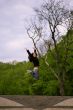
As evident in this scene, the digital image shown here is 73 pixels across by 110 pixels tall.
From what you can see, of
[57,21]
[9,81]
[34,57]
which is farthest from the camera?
[9,81]

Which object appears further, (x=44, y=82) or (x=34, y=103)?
(x=44, y=82)

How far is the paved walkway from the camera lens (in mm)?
11359

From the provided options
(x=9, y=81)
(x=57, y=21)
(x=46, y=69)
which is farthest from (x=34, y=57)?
(x=9, y=81)

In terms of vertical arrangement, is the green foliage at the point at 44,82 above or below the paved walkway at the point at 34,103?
above

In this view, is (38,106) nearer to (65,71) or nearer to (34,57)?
(34,57)

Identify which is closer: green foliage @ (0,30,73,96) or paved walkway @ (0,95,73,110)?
paved walkway @ (0,95,73,110)

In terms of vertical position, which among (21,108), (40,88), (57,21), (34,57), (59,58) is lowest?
(21,108)

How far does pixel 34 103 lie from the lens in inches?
457

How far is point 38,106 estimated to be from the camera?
11586mm

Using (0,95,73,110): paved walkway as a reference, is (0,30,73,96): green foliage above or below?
above

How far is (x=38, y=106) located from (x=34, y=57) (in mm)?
3833

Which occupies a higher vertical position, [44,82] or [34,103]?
[44,82]

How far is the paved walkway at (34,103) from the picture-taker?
11.4m

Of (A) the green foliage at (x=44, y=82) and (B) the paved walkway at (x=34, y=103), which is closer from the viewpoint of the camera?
(B) the paved walkway at (x=34, y=103)
